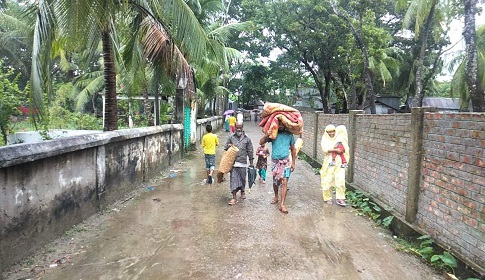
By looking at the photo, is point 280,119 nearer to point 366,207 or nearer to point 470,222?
point 366,207

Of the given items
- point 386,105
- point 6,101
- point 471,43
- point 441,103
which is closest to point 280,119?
point 471,43

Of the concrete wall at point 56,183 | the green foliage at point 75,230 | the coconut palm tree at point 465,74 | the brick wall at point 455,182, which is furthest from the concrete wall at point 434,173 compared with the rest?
the coconut palm tree at point 465,74

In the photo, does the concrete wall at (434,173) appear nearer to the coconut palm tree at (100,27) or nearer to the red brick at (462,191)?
the red brick at (462,191)

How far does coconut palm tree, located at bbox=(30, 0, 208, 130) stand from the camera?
459cm

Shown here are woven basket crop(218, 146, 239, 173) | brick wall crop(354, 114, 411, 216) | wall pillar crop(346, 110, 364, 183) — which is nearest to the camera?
brick wall crop(354, 114, 411, 216)

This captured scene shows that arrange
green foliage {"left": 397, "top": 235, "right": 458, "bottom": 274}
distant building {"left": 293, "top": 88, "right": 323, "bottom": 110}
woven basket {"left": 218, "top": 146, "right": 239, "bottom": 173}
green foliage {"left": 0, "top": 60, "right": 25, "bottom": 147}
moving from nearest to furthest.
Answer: green foliage {"left": 397, "top": 235, "right": 458, "bottom": 274}
woven basket {"left": 218, "top": 146, "right": 239, "bottom": 173}
green foliage {"left": 0, "top": 60, "right": 25, "bottom": 147}
distant building {"left": 293, "top": 88, "right": 323, "bottom": 110}

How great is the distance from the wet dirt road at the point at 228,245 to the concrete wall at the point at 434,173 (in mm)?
478

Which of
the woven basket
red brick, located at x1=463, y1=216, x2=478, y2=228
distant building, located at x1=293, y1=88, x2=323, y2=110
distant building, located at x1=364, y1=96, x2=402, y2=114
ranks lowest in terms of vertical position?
red brick, located at x1=463, y1=216, x2=478, y2=228

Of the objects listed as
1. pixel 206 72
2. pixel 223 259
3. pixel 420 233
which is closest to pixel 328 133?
pixel 420 233

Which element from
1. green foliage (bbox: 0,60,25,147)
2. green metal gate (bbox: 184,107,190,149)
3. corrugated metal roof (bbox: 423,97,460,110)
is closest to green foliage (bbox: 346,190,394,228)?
green metal gate (bbox: 184,107,190,149)

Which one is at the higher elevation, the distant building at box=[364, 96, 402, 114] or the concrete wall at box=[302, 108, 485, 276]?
the distant building at box=[364, 96, 402, 114]

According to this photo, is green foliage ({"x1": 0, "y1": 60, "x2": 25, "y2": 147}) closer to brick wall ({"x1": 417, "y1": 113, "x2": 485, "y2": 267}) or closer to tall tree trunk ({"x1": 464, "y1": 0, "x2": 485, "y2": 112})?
brick wall ({"x1": 417, "y1": 113, "x2": 485, "y2": 267})

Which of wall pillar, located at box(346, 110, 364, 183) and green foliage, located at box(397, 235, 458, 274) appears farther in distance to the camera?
wall pillar, located at box(346, 110, 364, 183)

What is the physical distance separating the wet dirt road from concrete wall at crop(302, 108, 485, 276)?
18.8 inches
